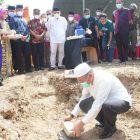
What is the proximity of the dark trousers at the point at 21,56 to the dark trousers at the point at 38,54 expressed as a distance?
22cm

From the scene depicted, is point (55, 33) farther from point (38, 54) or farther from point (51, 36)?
point (38, 54)

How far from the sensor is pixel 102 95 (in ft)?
A: 17.6

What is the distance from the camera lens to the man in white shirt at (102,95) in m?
5.32

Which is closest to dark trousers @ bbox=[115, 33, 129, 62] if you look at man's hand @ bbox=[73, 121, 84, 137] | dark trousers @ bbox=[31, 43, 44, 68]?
dark trousers @ bbox=[31, 43, 44, 68]

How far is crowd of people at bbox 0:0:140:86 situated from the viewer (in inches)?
360

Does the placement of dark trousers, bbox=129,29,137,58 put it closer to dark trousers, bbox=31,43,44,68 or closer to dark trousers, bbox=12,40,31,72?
dark trousers, bbox=31,43,44,68

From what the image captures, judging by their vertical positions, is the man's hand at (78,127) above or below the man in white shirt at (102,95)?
below

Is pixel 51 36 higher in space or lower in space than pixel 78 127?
higher

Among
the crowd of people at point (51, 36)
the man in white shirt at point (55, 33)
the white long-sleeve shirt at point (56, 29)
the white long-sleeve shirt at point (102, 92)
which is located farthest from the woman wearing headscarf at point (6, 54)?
the white long-sleeve shirt at point (102, 92)

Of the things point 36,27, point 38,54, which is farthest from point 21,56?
point 36,27

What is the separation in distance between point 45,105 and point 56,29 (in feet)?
9.37

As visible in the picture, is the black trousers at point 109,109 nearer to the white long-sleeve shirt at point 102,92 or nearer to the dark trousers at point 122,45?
the white long-sleeve shirt at point 102,92

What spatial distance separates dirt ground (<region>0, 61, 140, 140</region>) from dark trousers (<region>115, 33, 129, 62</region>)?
442mm

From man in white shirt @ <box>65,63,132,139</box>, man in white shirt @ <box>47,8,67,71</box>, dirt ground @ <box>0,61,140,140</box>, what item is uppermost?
man in white shirt @ <box>47,8,67,71</box>
